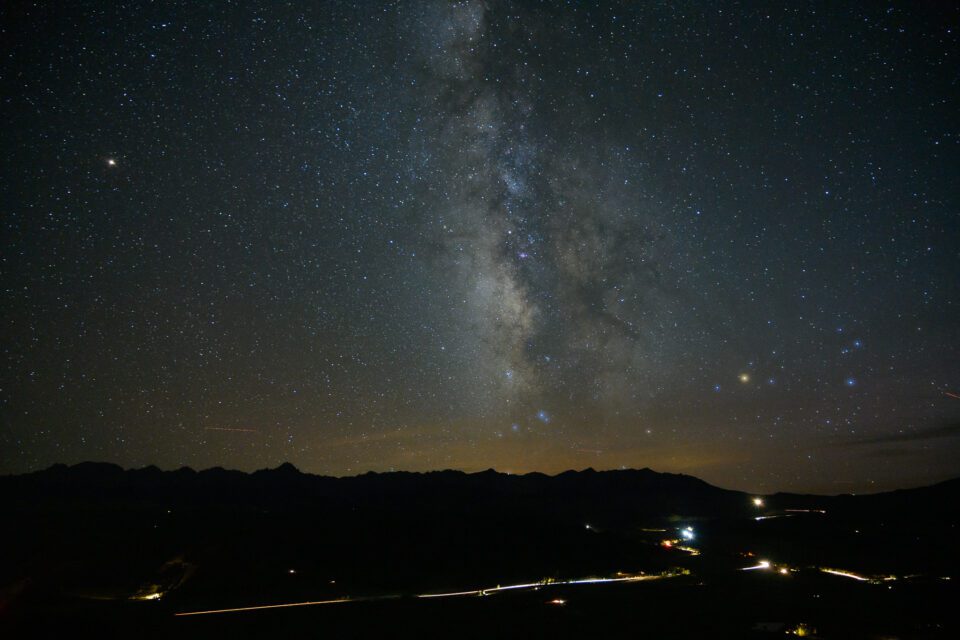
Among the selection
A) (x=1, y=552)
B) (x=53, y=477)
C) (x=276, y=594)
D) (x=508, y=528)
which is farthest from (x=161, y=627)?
(x=53, y=477)

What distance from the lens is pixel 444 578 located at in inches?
1337

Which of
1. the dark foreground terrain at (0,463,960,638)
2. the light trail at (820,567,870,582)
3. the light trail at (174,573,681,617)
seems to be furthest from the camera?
the light trail at (820,567,870,582)

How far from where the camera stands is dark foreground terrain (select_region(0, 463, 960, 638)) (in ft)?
67.2

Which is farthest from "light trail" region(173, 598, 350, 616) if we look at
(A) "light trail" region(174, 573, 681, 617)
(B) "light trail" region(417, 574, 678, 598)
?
(B) "light trail" region(417, 574, 678, 598)

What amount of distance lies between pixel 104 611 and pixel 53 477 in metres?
124

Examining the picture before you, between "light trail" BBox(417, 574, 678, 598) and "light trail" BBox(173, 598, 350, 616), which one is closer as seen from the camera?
"light trail" BBox(173, 598, 350, 616)

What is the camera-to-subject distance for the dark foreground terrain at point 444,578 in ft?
67.2

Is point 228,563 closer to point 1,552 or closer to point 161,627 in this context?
point 161,627

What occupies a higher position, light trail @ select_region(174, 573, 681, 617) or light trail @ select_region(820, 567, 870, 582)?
light trail @ select_region(174, 573, 681, 617)

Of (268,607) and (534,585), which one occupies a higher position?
(268,607)

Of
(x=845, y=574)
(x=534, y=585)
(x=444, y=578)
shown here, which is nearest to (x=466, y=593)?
(x=534, y=585)

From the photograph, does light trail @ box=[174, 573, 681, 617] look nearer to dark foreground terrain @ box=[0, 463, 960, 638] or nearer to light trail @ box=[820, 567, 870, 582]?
dark foreground terrain @ box=[0, 463, 960, 638]

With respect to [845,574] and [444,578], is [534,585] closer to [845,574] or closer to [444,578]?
[444,578]

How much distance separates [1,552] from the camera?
4206 centimetres
